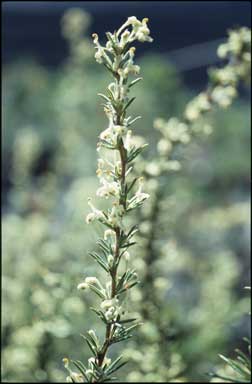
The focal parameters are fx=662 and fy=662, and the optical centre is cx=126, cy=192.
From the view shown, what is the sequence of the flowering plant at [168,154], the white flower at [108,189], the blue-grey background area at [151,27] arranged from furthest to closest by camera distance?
the blue-grey background area at [151,27] < the flowering plant at [168,154] < the white flower at [108,189]

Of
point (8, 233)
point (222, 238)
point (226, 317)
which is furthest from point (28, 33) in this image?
point (226, 317)

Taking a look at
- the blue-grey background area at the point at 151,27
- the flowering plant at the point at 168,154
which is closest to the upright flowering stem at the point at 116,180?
the flowering plant at the point at 168,154

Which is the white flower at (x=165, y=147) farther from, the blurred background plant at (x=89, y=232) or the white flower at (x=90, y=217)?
the white flower at (x=90, y=217)

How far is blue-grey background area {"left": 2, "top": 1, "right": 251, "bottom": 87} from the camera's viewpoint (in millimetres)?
1896

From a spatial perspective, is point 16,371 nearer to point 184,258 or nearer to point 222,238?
point 184,258

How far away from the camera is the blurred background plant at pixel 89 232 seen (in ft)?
2.23

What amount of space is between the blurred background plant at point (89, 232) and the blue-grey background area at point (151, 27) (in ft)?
0.25

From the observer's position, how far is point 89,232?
3.31ft

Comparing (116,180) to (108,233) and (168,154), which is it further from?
(168,154)

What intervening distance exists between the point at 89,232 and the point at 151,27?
2.92ft

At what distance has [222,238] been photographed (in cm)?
145

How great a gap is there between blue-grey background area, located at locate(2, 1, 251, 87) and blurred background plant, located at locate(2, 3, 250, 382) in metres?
0.08

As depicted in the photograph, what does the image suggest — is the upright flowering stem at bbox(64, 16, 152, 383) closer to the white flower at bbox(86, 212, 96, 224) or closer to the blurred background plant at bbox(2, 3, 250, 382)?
the white flower at bbox(86, 212, 96, 224)

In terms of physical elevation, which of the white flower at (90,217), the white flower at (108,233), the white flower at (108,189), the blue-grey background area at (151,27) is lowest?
the white flower at (108,233)
